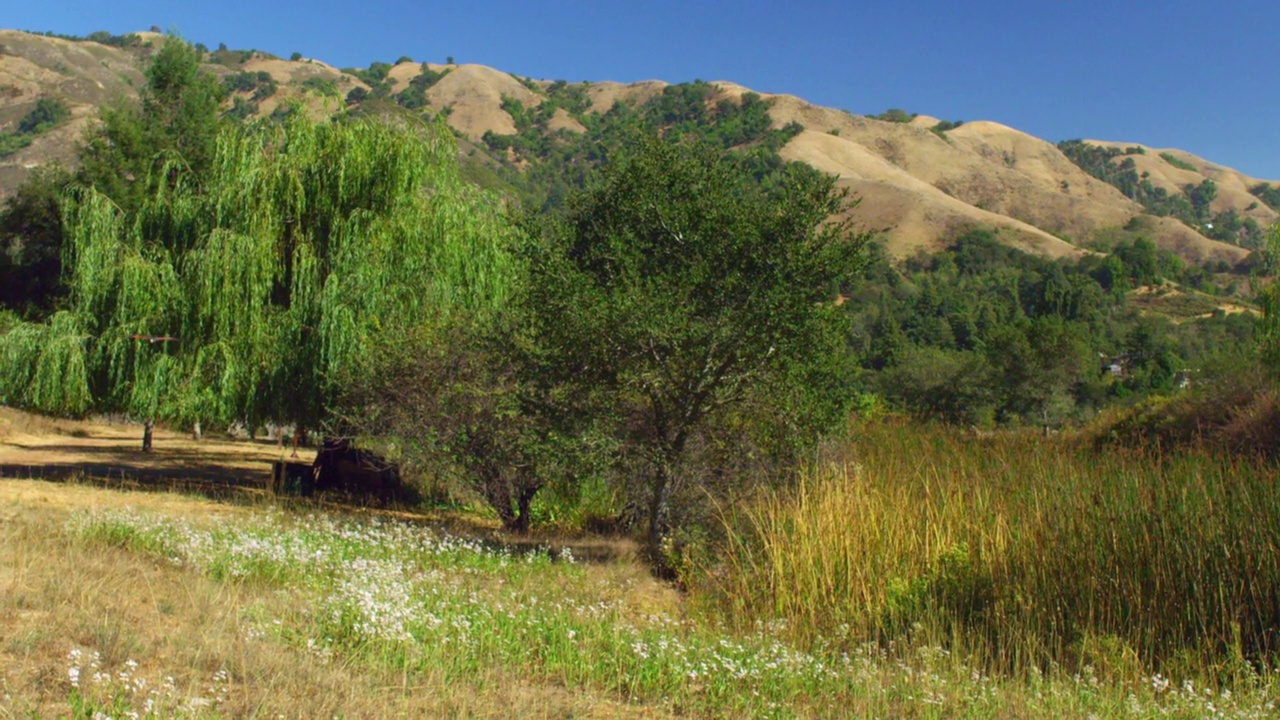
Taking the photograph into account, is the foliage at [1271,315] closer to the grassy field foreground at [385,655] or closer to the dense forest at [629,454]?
the dense forest at [629,454]

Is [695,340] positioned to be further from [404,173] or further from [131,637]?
[404,173]

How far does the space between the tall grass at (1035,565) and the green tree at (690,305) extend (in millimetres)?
1275

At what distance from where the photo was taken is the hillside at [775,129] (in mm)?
116375

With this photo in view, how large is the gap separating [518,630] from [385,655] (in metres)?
1.25

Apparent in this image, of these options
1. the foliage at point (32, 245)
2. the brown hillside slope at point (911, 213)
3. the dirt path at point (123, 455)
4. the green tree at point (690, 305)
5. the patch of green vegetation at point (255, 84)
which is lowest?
the dirt path at point (123, 455)

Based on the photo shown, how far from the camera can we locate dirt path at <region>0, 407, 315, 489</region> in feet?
58.4

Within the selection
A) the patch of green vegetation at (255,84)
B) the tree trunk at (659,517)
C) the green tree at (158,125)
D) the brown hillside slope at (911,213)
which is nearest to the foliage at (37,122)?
the patch of green vegetation at (255,84)

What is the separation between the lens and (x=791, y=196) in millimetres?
10789

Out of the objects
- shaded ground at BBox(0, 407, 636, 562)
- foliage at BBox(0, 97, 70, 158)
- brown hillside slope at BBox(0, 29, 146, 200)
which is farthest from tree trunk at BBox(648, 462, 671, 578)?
foliage at BBox(0, 97, 70, 158)

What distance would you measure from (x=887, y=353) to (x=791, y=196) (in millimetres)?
45368

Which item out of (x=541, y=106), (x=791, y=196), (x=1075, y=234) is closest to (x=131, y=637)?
(x=791, y=196)

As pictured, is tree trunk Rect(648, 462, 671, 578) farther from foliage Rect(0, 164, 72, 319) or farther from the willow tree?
foliage Rect(0, 164, 72, 319)

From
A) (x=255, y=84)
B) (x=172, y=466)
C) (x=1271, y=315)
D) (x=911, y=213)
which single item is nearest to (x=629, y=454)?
(x=172, y=466)

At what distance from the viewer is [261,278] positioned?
14984mm
